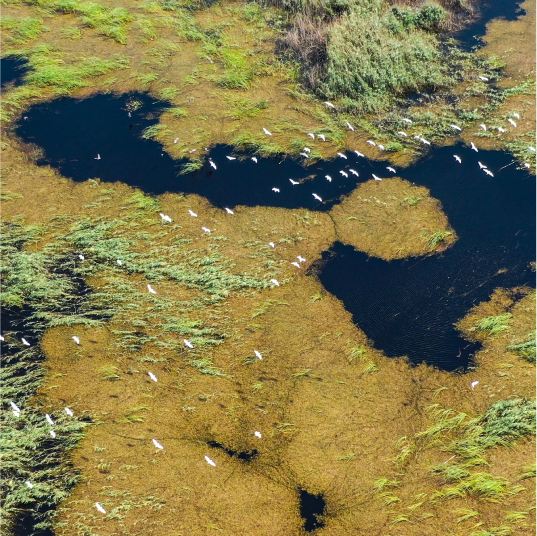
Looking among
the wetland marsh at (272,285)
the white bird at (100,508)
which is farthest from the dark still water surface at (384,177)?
the white bird at (100,508)

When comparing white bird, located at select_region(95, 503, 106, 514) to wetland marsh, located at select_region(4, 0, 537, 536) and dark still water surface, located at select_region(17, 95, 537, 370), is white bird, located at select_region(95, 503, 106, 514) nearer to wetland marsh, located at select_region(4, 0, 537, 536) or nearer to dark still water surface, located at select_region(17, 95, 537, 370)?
wetland marsh, located at select_region(4, 0, 537, 536)

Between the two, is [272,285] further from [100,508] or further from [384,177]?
[100,508]

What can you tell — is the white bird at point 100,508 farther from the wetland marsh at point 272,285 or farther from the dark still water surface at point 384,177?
the dark still water surface at point 384,177

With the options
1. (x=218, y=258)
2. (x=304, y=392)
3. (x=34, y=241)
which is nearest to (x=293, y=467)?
(x=304, y=392)

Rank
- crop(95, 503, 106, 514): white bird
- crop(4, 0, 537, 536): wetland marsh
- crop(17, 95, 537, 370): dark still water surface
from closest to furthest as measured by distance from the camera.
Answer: crop(95, 503, 106, 514): white bird, crop(4, 0, 537, 536): wetland marsh, crop(17, 95, 537, 370): dark still water surface

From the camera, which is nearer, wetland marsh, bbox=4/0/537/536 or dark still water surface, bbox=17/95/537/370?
wetland marsh, bbox=4/0/537/536

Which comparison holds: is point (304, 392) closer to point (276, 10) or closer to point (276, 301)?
point (276, 301)

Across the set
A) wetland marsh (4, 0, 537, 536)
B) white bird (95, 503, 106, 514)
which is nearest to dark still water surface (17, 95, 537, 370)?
wetland marsh (4, 0, 537, 536)
